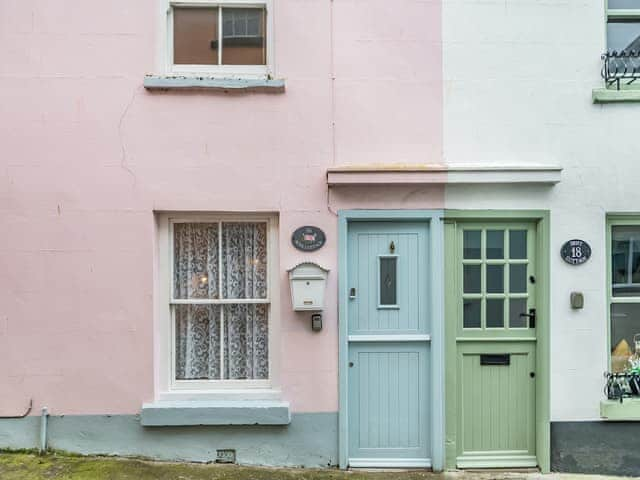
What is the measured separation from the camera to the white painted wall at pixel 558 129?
15.0 feet

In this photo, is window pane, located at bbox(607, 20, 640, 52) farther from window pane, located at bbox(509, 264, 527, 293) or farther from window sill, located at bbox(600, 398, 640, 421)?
window sill, located at bbox(600, 398, 640, 421)

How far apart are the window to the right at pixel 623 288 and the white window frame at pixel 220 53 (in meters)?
3.62

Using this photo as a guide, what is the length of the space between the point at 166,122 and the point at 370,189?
193cm

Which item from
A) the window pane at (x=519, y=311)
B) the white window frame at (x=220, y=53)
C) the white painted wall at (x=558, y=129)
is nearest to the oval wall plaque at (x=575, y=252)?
the white painted wall at (x=558, y=129)

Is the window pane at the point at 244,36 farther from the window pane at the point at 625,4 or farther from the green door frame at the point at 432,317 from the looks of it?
the window pane at the point at 625,4

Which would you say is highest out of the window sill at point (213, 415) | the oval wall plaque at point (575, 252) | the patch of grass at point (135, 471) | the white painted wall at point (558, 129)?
the white painted wall at point (558, 129)

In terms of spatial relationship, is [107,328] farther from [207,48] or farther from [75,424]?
[207,48]

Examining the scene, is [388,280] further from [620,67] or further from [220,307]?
[620,67]

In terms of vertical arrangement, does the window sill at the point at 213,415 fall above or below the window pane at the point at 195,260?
below

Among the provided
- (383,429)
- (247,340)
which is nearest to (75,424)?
(247,340)

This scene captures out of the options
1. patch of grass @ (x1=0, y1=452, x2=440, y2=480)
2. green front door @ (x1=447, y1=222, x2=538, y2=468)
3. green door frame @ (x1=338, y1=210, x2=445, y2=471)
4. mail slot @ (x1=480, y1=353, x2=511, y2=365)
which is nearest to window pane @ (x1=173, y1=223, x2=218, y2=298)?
green door frame @ (x1=338, y1=210, x2=445, y2=471)

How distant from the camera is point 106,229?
4492 mm

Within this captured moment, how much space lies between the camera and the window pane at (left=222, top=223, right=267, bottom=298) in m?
4.71

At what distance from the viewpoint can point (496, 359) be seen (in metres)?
4.66
